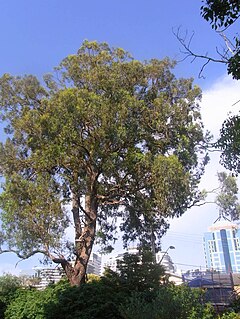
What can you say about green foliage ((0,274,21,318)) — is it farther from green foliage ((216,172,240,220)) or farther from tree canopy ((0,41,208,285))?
green foliage ((216,172,240,220))

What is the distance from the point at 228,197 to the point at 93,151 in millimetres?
4843

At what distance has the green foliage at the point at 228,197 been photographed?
11062 mm

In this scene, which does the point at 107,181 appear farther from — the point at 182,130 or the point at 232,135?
the point at 232,135

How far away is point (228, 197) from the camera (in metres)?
11.2

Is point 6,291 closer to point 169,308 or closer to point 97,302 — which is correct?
point 97,302

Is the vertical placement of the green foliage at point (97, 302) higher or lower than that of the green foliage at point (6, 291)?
lower

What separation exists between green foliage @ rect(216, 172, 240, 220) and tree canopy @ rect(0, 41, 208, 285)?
3.36 ft

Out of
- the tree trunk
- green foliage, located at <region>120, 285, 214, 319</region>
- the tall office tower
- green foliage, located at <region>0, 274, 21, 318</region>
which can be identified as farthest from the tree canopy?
the tall office tower

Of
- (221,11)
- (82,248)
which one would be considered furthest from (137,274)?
(221,11)

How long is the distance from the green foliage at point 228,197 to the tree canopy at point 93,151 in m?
1.02

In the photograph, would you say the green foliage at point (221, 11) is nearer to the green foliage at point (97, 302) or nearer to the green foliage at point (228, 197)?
the green foliage at point (97, 302)

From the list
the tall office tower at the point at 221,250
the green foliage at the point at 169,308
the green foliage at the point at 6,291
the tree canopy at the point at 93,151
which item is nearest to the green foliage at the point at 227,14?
the green foliage at the point at 169,308

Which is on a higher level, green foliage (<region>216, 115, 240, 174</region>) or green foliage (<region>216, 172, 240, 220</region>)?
green foliage (<region>216, 172, 240, 220</region>)

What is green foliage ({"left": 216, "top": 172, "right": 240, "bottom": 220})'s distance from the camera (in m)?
11.1
